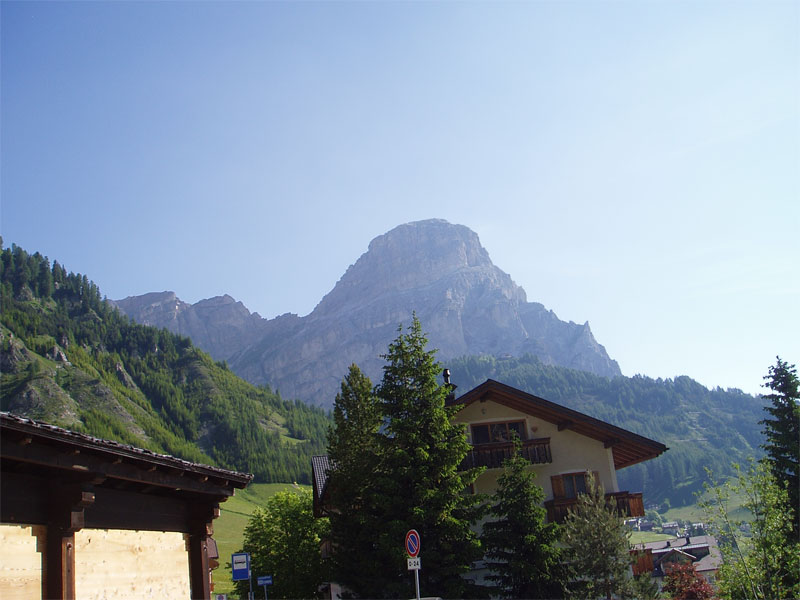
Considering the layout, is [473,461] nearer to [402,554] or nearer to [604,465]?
[604,465]

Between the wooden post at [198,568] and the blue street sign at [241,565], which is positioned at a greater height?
the wooden post at [198,568]

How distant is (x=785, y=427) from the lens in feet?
121

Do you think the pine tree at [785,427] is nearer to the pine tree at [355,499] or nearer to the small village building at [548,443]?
the small village building at [548,443]

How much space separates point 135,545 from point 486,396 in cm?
2599

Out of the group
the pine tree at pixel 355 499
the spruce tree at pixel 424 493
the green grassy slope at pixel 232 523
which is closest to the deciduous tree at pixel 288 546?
the pine tree at pixel 355 499

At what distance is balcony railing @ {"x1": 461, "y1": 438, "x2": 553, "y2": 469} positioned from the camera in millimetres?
33359

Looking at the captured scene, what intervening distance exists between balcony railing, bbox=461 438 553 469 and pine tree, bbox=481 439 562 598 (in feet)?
15.0

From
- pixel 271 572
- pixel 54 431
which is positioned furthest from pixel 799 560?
pixel 271 572

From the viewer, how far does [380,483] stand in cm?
2692

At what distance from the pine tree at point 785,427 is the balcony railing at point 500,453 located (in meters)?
11.8

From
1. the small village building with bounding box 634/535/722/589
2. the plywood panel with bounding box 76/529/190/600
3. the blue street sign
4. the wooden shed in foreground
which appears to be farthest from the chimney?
the small village building with bounding box 634/535/722/589

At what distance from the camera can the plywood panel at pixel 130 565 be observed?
950 centimetres

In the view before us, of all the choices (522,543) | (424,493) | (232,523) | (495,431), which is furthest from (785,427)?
(232,523)

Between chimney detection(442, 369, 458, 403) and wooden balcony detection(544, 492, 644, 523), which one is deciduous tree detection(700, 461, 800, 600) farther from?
chimney detection(442, 369, 458, 403)
